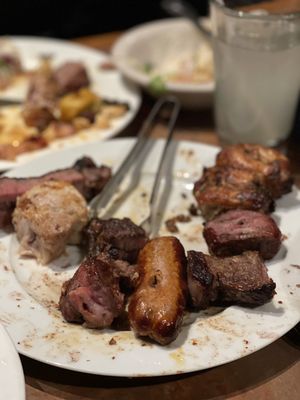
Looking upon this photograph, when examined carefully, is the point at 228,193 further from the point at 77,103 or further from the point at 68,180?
the point at 77,103

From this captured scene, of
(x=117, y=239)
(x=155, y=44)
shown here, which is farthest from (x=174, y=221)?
(x=155, y=44)

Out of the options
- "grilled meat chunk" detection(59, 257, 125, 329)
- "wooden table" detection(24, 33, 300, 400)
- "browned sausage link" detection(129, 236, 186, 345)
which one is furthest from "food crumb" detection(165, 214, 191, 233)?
"wooden table" detection(24, 33, 300, 400)

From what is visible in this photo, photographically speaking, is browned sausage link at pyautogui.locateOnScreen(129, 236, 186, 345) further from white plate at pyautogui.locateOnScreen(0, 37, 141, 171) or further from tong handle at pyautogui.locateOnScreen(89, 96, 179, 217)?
white plate at pyautogui.locateOnScreen(0, 37, 141, 171)

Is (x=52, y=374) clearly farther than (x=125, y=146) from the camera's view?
No

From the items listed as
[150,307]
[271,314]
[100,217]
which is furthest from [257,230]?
[100,217]

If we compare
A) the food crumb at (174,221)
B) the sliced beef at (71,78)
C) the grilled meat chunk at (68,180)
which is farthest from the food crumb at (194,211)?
the sliced beef at (71,78)

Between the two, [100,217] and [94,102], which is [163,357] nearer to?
[100,217]
